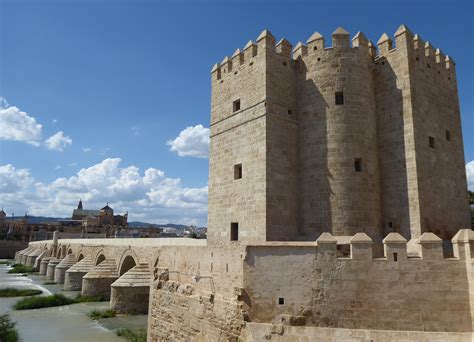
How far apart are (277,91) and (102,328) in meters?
14.1

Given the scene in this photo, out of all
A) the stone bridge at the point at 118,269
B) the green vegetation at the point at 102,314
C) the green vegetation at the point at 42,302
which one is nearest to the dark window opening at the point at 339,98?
the stone bridge at the point at 118,269

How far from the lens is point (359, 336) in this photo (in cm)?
806

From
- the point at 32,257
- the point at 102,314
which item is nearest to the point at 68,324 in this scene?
the point at 102,314

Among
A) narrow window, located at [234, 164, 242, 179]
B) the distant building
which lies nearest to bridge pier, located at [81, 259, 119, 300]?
narrow window, located at [234, 164, 242, 179]

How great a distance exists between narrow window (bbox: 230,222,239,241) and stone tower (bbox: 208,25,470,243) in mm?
46

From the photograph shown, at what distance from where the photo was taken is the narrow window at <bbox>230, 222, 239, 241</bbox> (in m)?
12.9

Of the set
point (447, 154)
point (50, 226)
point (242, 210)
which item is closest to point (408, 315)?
point (242, 210)

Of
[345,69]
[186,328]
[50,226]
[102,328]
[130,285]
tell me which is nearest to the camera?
[186,328]

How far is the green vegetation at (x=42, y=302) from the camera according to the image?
2333cm

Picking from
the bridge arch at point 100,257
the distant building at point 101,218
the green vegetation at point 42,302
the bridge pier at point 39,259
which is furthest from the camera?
the distant building at point 101,218

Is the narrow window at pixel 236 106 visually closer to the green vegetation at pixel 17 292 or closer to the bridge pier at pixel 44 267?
the green vegetation at pixel 17 292

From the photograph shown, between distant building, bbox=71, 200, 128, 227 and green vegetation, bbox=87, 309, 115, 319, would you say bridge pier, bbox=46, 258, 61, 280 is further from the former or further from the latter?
distant building, bbox=71, 200, 128, 227

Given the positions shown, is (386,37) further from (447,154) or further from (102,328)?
(102,328)

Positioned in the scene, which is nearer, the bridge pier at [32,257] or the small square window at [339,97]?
the small square window at [339,97]
